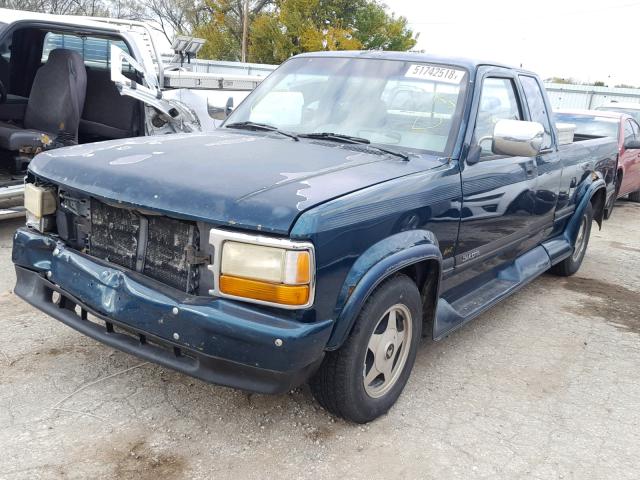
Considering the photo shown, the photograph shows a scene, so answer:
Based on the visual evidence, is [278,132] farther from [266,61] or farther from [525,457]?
[266,61]

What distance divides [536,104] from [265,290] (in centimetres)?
317

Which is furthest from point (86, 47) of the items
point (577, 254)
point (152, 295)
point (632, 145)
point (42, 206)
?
point (632, 145)

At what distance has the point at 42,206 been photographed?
3127 mm

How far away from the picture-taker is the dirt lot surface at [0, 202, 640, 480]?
2.72 meters

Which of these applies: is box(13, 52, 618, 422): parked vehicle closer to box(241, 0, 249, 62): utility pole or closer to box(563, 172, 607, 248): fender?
box(563, 172, 607, 248): fender

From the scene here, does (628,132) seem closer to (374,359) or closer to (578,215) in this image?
(578,215)

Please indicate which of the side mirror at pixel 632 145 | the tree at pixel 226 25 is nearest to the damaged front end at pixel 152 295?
the side mirror at pixel 632 145

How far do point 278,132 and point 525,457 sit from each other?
2.24 metres

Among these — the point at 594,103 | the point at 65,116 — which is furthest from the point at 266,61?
the point at 65,116

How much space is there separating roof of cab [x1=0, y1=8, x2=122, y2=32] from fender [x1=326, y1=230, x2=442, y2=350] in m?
4.46

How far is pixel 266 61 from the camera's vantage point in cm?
3291

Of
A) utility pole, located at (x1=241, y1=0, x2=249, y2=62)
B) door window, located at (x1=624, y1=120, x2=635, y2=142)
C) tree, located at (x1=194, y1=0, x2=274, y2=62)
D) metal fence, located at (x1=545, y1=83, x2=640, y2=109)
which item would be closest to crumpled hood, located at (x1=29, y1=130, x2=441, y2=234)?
door window, located at (x1=624, y1=120, x2=635, y2=142)

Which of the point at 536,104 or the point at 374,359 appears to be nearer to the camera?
the point at 374,359

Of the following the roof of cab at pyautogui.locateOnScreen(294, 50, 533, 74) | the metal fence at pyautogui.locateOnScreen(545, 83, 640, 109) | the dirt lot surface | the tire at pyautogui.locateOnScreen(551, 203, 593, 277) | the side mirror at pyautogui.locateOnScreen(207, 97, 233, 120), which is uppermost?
the metal fence at pyautogui.locateOnScreen(545, 83, 640, 109)
